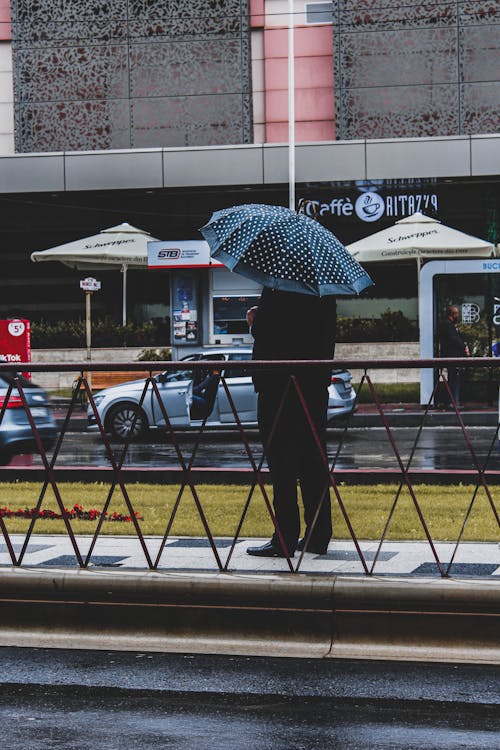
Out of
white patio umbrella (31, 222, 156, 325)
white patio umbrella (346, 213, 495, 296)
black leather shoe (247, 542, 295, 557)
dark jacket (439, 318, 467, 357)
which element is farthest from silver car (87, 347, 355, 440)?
white patio umbrella (31, 222, 156, 325)

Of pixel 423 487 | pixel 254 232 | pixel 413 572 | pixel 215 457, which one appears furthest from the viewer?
pixel 423 487

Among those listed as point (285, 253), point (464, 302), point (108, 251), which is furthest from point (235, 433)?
point (108, 251)

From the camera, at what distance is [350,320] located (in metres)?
27.4

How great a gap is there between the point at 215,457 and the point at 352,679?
9.15 feet

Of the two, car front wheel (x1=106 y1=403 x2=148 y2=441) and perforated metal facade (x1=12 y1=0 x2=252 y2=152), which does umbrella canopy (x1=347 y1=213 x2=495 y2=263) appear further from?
Result: car front wheel (x1=106 y1=403 x2=148 y2=441)

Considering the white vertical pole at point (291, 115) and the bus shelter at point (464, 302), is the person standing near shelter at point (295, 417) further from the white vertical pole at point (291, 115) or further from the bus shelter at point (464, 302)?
the white vertical pole at point (291, 115)

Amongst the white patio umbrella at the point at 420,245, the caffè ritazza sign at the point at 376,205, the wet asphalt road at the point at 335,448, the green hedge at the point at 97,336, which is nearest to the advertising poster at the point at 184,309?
the green hedge at the point at 97,336

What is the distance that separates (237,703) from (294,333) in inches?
107

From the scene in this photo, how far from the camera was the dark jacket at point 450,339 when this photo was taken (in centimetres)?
2002

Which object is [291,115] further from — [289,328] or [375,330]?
[289,328]

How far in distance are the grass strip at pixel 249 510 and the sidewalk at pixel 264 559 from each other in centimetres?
32

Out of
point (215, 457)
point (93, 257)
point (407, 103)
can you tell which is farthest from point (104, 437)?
point (407, 103)

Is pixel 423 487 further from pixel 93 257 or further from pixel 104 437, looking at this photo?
pixel 93 257

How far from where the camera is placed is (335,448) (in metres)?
7.19
